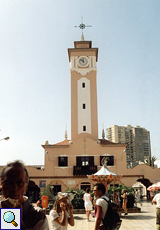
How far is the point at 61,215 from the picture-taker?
4.74 meters

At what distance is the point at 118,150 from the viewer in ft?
101

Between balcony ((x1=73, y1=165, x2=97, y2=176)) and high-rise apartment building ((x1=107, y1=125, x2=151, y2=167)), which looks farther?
high-rise apartment building ((x1=107, y1=125, x2=151, y2=167))

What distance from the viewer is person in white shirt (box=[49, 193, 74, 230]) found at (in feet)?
15.1

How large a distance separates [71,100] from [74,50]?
23.1ft

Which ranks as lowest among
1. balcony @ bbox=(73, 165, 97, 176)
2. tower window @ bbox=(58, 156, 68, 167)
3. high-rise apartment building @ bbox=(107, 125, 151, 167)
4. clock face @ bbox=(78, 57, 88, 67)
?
balcony @ bbox=(73, 165, 97, 176)

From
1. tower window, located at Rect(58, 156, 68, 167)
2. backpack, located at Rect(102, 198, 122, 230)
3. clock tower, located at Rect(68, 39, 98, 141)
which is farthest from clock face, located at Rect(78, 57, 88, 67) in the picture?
backpack, located at Rect(102, 198, 122, 230)

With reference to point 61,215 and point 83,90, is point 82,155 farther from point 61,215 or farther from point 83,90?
point 61,215

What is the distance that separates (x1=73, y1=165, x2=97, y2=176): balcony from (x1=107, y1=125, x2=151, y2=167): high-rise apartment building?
60482 mm

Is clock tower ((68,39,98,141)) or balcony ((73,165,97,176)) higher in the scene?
clock tower ((68,39,98,141))

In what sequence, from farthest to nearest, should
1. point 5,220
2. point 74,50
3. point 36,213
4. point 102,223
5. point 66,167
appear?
point 74,50 < point 66,167 < point 102,223 < point 36,213 < point 5,220

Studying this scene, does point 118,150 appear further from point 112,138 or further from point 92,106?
point 112,138

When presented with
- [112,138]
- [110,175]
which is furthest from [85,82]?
[112,138]

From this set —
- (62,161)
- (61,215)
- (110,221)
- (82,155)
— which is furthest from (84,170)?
(110,221)

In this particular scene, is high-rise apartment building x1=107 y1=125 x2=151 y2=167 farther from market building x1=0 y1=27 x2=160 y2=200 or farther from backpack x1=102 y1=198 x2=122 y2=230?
backpack x1=102 y1=198 x2=122 y2=230
